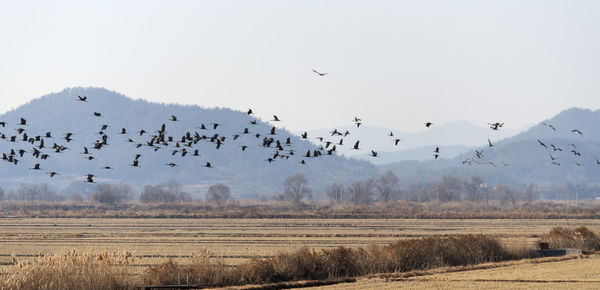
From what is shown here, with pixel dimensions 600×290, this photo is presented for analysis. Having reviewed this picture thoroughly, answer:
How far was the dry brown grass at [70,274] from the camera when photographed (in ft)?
95.7

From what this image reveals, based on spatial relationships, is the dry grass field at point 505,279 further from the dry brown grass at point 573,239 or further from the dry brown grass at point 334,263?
the dry brown grass at point 573,239

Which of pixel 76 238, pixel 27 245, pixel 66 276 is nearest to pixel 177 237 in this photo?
pixel 76 238

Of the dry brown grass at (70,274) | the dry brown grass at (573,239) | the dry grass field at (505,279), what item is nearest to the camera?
the dry brown grass at (70,274)

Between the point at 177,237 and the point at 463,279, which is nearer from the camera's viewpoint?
the point at 463,279

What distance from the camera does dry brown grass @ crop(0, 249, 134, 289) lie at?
2916 cm

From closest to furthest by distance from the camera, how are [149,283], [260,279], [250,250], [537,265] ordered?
1. [149,283]
2. [260,279]
3. [537,265]
4. [250,250]

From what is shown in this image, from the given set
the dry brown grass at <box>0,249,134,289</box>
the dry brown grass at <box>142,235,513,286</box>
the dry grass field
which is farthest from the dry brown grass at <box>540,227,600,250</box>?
the dry brown grass at <box>0,249,134,289</box>

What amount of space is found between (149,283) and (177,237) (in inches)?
1485

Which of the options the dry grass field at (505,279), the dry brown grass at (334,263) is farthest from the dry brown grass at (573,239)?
the dry grass field at (505,279)

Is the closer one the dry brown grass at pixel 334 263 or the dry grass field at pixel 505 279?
the dry grass field at pixel 505 279

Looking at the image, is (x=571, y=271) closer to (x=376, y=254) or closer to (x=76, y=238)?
(x=376, y=254)

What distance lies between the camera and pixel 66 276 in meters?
30.1

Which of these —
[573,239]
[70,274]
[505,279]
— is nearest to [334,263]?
[505,279]

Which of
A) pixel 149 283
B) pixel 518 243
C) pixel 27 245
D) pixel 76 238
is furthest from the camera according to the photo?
pixel 76 238
